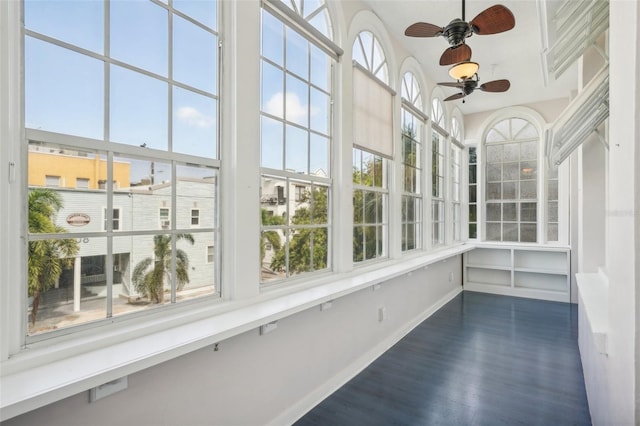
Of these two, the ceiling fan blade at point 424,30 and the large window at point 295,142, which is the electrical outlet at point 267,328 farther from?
the ceiling fan blade at point 424,30

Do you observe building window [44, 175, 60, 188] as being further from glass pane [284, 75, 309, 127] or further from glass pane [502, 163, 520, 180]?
glass pane [502, 163, 520, 180]

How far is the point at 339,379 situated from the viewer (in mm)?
2834

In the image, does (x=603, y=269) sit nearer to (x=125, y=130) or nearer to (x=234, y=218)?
(x=234, y=218)

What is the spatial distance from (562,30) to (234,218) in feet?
9.53

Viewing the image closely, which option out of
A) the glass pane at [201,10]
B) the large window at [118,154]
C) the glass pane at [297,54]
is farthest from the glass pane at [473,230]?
the glass pane at [201,10]

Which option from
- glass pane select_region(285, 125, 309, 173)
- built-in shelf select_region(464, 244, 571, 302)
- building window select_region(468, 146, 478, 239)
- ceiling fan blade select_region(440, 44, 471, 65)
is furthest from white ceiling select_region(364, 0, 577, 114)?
built-in shelf select_region(464, 244, 571, 302)

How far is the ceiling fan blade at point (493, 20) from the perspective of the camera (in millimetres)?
2398

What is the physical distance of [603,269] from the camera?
3029mm

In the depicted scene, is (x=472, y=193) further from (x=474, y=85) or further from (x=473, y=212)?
(x=474, y=85)

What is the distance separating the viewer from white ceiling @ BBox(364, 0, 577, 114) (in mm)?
3547

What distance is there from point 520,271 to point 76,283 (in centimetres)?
685

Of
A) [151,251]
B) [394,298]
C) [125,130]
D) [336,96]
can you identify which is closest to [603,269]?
[394,298]

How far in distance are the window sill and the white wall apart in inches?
6.0

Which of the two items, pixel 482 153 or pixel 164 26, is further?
pixel 482 153
